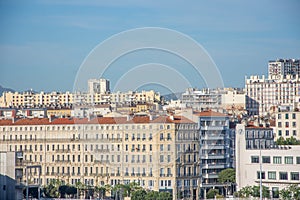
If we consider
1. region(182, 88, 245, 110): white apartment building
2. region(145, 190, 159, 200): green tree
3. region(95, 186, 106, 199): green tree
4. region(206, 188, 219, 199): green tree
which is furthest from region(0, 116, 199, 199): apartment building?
region(182, 88, 245, 110): white apartment building

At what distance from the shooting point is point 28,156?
26969 millimetres

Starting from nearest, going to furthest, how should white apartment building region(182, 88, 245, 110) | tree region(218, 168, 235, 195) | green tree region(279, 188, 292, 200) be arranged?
green tree region(279, 188, 292, 200) → tree region(218, 168, 235, 195) → white apartment building region(182, 88, 245, 110)

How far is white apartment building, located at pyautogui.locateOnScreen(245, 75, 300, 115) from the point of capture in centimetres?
5562

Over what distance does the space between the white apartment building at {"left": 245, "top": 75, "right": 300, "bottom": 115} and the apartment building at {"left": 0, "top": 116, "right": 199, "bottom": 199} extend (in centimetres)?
2871

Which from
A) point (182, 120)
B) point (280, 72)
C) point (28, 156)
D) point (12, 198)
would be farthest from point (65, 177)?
point (280, 72)

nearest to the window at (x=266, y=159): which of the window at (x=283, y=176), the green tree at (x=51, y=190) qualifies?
the window at (x=283, y=176)

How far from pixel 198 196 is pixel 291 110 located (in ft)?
18.4

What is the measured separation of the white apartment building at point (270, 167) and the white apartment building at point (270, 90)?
32.5 m

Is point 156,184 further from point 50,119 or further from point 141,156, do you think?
point 50,119

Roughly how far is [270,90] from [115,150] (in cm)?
3289

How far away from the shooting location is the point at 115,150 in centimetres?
2530

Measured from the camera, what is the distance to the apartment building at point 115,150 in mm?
24828

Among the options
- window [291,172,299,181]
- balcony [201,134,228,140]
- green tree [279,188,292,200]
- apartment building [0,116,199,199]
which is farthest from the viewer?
balcony [201,134,228,140]

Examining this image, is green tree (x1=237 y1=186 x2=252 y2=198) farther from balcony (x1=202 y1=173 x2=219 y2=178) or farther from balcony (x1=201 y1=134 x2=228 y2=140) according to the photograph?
balcony (x1=201 y1=134 x2=228 y2=140)
